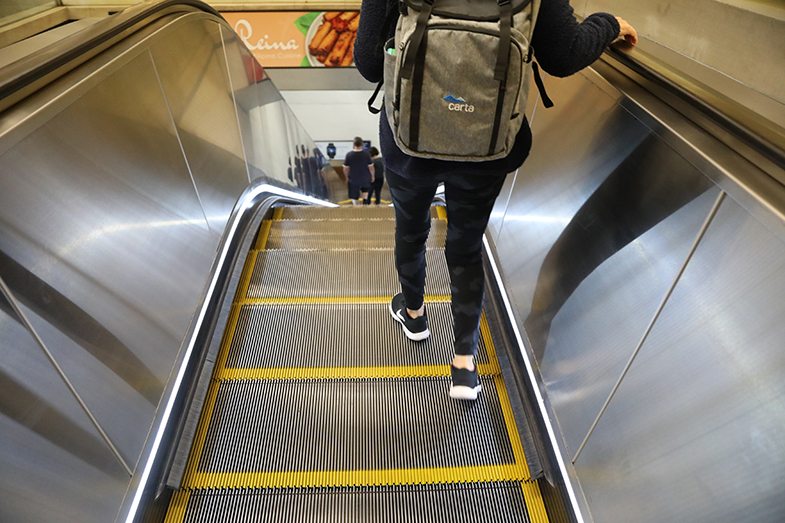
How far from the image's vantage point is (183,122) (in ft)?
8.49

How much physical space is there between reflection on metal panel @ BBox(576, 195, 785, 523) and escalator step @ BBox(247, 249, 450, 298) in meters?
1.82

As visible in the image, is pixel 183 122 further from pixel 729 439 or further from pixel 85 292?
pixel 729 439

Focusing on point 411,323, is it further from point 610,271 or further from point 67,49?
point 67,49

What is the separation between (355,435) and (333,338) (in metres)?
0.65

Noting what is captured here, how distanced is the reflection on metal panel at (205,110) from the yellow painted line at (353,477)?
1.42 m

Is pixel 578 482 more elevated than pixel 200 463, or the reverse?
pixel 200 463

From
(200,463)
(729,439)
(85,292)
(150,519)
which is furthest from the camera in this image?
(200,463)

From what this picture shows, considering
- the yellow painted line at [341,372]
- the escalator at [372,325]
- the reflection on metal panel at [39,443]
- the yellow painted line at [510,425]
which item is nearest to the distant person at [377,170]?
the escalator at [372,325]

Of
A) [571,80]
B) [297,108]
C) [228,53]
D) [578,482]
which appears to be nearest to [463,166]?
[571,80]

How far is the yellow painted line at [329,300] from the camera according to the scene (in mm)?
2975

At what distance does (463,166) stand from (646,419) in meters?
0.96

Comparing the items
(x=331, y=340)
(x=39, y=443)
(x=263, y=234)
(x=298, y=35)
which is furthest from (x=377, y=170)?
(x=39, y=443)

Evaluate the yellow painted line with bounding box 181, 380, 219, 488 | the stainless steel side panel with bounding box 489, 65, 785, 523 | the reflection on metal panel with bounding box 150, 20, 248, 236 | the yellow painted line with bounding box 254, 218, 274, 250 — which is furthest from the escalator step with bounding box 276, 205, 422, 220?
the yellow painted line with bounding box 181, 380, 219, 488

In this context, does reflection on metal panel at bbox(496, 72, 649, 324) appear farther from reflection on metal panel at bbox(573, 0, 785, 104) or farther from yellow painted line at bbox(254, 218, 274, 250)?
yellow painted line at bbox(254, 218, 274, 250)
